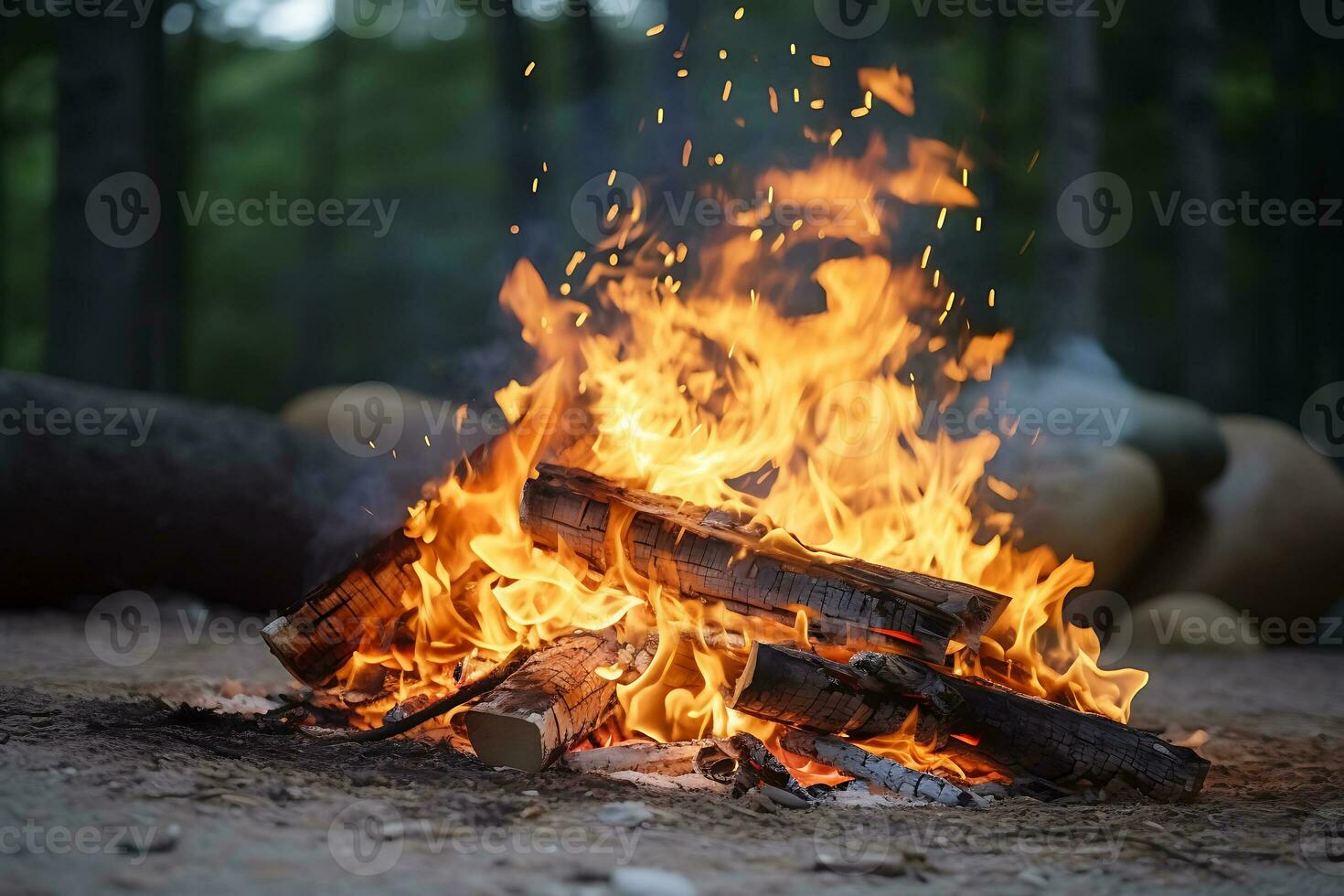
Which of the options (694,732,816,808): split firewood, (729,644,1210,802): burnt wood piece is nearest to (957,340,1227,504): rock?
(729,644,1210,802): burnt wood piece

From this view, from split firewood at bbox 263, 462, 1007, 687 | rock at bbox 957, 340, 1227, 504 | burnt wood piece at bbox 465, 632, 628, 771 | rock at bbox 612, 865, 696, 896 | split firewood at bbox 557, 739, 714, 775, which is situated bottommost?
split firewood at bbox 557, 739, 714, 775

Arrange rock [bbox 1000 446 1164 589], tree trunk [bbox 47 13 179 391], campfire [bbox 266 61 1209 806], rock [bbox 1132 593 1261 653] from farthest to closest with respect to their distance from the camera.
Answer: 1. tree trunk [bbox 47 13 179 391]
2. rock [bbox 1000 446 1164 589]
3. rock [bbox 1132 593 1261 653]
4. campfire [bbox 266 61 1209 806]

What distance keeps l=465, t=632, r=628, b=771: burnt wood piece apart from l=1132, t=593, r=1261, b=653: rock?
5.28m

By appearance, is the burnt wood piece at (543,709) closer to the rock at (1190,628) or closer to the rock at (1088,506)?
the rock at (1088,506)

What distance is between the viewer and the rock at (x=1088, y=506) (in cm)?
822

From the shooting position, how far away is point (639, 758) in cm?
362

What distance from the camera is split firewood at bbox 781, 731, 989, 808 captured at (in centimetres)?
351

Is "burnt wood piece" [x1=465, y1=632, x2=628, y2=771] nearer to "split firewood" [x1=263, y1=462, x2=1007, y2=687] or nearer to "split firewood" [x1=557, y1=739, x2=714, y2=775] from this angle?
"split firewood" [x1=557, y1=739, x2=714, y2=775]

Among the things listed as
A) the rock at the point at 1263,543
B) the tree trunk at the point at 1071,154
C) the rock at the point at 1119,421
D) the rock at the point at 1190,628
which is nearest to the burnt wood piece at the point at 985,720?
the rock at the point at 1190,628

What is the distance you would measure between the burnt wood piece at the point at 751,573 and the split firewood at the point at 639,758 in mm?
507

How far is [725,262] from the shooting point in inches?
218

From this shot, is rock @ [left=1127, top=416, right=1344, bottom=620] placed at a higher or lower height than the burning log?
higher

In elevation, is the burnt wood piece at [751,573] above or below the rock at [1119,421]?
below

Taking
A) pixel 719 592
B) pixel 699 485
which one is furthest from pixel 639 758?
pixel 699 485
